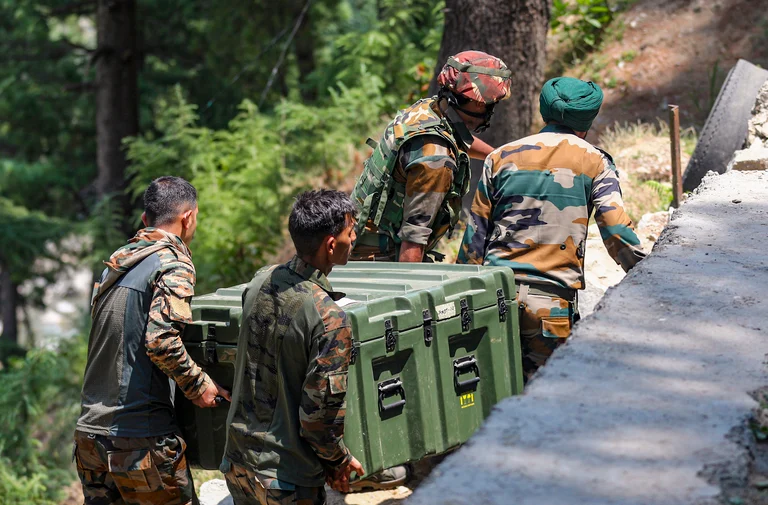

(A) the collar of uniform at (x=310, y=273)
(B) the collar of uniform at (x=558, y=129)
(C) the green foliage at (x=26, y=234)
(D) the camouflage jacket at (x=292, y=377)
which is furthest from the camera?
(C) the green foliage at (x=26, y=234)

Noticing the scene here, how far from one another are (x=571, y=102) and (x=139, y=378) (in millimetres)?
2297

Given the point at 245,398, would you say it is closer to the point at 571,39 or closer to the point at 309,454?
the point at 309,454

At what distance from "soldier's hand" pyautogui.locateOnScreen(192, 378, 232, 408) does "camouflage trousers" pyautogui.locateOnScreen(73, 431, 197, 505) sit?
29cm

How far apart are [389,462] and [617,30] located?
349 inches

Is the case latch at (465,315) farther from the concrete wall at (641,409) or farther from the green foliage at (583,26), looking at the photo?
the green foliage at (583,26)

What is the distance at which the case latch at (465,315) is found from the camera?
3799 mm

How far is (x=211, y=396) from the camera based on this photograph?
3.79 m

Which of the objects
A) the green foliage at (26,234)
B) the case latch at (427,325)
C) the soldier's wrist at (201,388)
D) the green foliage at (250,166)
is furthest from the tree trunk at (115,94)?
the case latch at (427,325)

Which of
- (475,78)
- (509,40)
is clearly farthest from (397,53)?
(475,78)

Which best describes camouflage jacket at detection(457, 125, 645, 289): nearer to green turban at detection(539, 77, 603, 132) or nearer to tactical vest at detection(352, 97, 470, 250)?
green turban at detection(539, 77, 603, 132)

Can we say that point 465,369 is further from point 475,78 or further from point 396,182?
point 475,78

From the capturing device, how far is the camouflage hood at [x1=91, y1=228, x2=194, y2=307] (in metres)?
3.92

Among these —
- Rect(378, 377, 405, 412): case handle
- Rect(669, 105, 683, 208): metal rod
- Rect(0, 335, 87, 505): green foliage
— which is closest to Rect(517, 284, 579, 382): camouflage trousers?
Rect(378, 377, 405, 412): case handle

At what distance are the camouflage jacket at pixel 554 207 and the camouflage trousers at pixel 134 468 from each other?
5.64 ft
